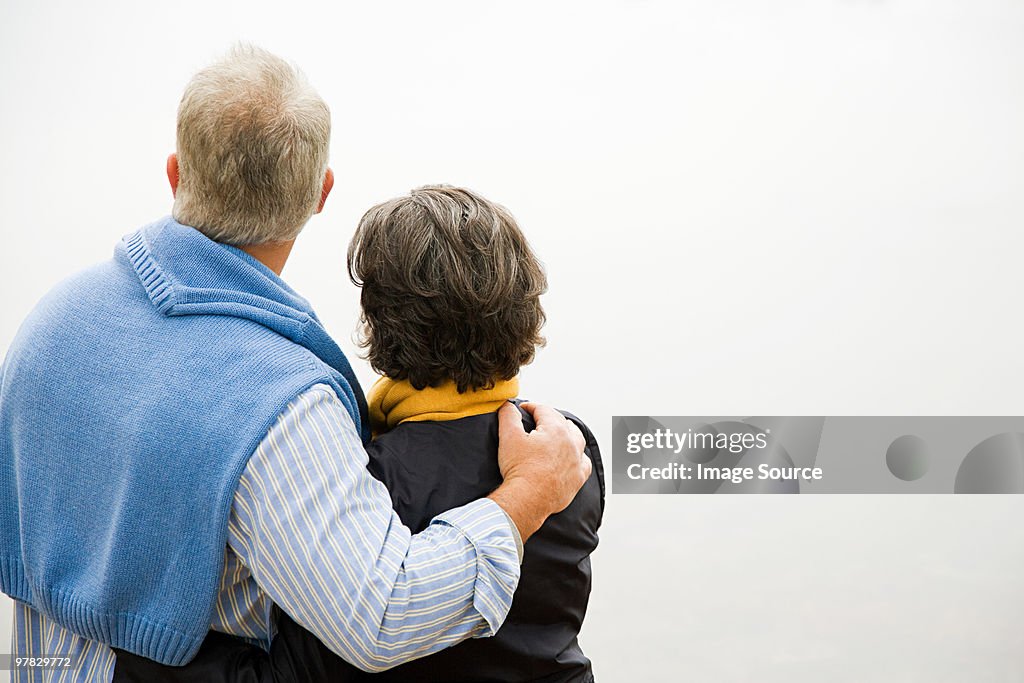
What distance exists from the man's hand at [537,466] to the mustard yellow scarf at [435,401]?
1.0 inches

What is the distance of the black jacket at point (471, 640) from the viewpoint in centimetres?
111

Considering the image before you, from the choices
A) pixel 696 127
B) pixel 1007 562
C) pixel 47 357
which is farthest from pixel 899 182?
pixel 47 357

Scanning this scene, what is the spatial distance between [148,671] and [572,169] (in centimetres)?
228

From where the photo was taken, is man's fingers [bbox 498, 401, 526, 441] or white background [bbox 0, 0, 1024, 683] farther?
white background [bbox 0, 0, 1024, 683]

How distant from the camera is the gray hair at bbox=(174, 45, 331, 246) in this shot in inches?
41.1

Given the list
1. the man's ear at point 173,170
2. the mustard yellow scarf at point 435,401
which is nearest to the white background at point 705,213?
the mustard yellow scarf at point 435,401

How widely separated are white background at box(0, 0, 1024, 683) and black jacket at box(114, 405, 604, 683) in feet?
5.96

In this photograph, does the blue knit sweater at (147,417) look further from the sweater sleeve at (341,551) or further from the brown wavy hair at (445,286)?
the brown wavy hair at (445,286)

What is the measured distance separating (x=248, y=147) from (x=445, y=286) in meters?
0.32

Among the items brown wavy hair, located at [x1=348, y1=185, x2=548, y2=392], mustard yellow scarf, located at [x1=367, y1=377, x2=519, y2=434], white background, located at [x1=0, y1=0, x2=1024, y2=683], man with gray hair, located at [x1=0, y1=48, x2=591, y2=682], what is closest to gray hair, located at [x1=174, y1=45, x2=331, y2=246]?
man with gray hair, located at [x1=0, y1=48, x2=591, y2=682]

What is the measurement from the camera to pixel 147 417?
1.00 metres

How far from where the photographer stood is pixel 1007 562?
320 centimetres

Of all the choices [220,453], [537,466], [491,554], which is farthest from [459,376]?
[220,453]

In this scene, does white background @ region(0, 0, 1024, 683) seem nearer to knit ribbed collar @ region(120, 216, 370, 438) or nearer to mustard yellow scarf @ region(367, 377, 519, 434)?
mustard yellow scarf @ region(367, 377, 519, 434)
